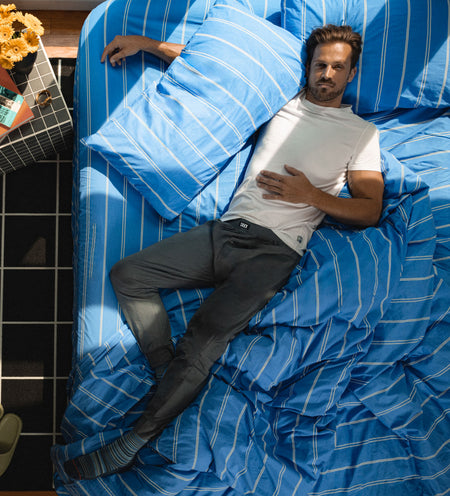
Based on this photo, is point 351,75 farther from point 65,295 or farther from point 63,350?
point 63,350

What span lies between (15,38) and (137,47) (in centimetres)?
44

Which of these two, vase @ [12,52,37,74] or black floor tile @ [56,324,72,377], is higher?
vase @ [12,52,37,74]

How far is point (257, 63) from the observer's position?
67.3 inches

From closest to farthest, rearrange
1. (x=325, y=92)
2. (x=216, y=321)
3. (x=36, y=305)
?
(x=216, y=321) → (x=325, y=92) → (x=36, y=305)

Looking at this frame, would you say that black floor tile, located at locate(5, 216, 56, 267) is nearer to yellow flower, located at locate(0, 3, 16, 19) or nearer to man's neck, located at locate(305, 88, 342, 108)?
yellow flower, located at locate(0, 3, 16, 19)

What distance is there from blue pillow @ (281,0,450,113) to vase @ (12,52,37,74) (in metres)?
1.01

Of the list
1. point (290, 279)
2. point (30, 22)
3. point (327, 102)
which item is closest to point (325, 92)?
point (327, 102)

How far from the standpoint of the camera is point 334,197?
5.55 feet

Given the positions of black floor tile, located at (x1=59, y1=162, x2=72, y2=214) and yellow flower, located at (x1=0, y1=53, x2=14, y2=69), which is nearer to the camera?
yellow flower, located at (x1=0, y1=53, x2=14, y2=69)

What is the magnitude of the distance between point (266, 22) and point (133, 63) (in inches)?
21.4

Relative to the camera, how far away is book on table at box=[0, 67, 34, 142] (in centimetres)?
172

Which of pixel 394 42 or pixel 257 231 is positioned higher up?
pixel 394 42

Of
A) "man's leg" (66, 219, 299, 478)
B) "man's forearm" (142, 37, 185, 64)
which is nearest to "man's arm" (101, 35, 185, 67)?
"man's forearm" (142, 37, 185, 64)

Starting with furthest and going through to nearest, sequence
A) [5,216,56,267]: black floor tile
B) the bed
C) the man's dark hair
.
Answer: [5,216,56,267]: black floor tile < the man's dark hair < the bed
